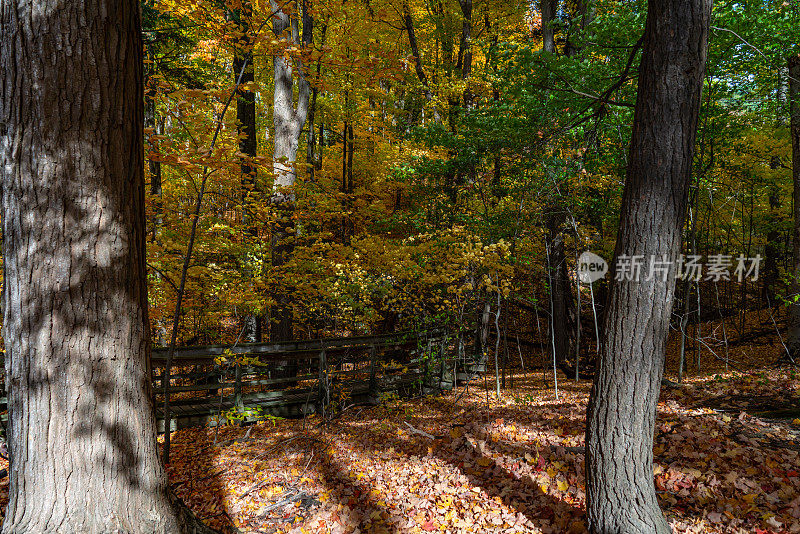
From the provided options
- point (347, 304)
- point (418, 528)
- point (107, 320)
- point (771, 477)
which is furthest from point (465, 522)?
point (347, 304)

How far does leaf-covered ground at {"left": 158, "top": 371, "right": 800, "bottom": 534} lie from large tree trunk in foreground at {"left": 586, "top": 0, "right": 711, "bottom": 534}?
2.07 ft

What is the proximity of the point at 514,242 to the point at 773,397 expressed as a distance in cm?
443

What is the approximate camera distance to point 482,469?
14.6 ft

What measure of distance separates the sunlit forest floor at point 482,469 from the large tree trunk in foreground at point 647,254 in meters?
0.63

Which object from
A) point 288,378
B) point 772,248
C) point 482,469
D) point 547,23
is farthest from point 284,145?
point 772,248

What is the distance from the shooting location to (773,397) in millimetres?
5578

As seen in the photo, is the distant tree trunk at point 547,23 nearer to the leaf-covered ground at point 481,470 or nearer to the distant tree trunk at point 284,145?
the distant tree trunk at point 284,145

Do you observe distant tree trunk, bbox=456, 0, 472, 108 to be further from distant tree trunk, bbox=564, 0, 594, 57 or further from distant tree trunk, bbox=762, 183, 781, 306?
distant tree trunk, bbox=762, 183, 781, 306

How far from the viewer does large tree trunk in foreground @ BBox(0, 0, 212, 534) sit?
1902mm

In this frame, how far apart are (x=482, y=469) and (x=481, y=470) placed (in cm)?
2

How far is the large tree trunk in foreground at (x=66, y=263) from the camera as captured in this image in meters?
1.90

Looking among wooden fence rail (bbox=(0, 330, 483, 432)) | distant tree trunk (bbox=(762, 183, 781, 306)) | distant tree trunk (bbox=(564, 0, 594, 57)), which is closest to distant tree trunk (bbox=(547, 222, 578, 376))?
wooden fence rail (bbox=(0, 330, 483, 432))

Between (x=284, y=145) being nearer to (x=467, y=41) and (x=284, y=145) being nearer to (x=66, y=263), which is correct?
(x=66, y=263)

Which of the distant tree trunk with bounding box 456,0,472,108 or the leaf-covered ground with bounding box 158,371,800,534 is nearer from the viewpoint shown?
the leaf-covered ground with bounding box 158,371,800,534
